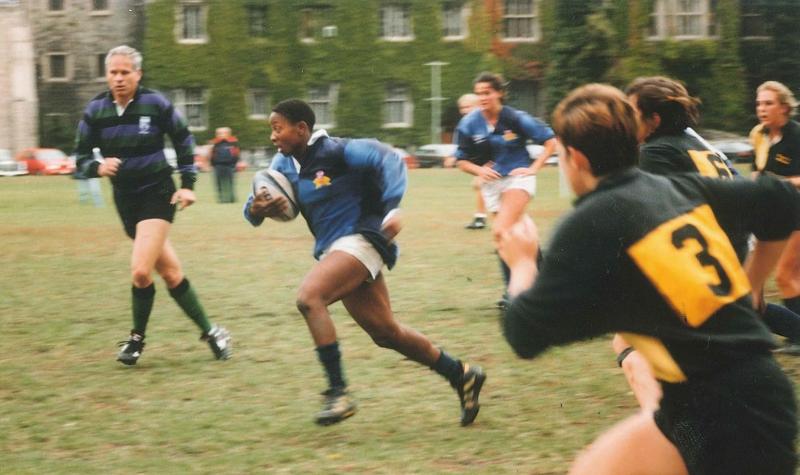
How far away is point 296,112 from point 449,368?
5.34 feet

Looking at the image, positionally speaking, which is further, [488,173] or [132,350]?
[488,173]

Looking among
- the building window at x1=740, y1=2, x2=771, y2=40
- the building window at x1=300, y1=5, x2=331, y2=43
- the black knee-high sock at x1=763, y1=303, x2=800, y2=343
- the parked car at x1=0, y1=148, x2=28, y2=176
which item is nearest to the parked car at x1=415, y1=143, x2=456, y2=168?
the building window at x1=300, y1=5, x2=331, y2=43

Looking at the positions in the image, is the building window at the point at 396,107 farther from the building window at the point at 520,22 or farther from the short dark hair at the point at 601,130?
the short dark hair at the point at 601,130

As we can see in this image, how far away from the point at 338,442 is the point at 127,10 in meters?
53.9

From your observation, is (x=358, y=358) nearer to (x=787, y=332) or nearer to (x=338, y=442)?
(x=338, y=442)

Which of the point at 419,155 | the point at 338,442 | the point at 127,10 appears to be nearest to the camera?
the point at 338,442

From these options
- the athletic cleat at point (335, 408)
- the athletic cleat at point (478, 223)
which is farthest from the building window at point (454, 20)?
the athletic cleat at point (335, 408)

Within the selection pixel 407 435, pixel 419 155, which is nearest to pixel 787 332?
pixel 407 435

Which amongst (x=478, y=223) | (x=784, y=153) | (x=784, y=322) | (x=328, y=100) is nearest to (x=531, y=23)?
(x=328, y=100)

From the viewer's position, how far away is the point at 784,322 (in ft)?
20.7

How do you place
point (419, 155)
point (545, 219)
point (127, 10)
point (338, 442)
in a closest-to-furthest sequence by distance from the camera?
1. point (338, 442)
2. point (545, 219)
3. point (419, 155)
4. point (127, 10)

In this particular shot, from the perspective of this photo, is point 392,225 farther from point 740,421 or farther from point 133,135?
point 740,421

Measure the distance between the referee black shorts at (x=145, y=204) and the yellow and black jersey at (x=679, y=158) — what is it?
152 inches

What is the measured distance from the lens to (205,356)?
305 inches
